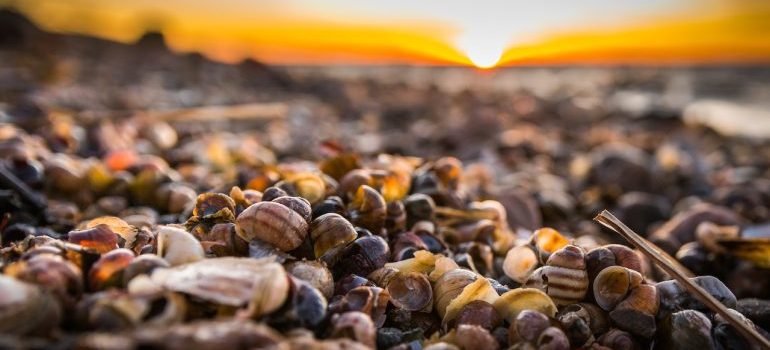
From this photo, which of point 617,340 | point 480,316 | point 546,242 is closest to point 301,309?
point 480,316

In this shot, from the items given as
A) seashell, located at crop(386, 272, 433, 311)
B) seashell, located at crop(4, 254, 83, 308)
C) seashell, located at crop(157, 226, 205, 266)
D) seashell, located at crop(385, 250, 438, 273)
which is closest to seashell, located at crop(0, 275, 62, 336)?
seashell, located at crop(4, 254, 83, 308)

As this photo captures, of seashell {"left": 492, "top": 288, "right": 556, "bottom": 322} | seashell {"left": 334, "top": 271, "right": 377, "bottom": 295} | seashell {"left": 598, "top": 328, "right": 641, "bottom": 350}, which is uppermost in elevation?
seashell {"left": 334, "top": 271, "right": 377, "bottom": 295}

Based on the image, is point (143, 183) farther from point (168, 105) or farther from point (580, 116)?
point (580, 116)

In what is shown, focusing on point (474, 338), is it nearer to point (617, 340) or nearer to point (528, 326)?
point (528, 326)

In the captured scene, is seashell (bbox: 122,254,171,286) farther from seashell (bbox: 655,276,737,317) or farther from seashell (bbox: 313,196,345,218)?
seashell (bbox: 655,276,737,317)

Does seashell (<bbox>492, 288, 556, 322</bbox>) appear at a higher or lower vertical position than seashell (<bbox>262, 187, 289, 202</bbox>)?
lower

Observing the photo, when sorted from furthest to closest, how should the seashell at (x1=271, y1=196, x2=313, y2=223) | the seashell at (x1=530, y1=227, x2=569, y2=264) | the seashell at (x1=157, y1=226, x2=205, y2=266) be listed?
the seashell at (x1=530, y1=227, x2=569, y2=264) → the seashell at (x1=271, y1=196, x2=313, y2=223) → the seashell at (x1=157, y1=226, x2=205, y2=266)

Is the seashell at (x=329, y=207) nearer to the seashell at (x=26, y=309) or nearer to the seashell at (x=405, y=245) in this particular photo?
the seashell at (x=405, y=245)

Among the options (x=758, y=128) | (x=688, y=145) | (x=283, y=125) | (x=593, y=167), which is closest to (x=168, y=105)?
(x=283, y=125)
